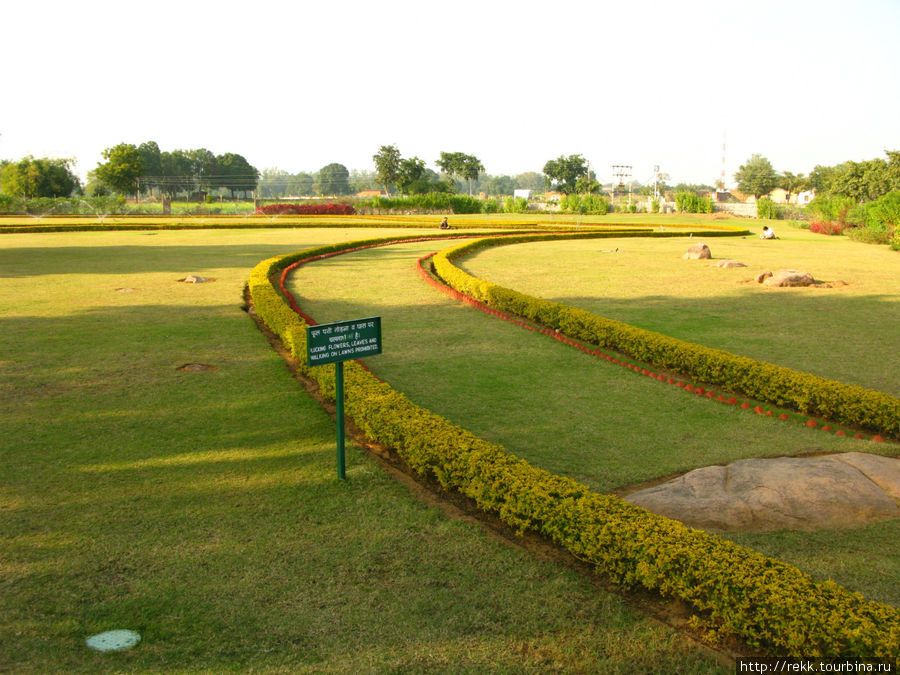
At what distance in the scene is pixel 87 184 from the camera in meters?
93.5

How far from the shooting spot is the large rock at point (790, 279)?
13750 mm

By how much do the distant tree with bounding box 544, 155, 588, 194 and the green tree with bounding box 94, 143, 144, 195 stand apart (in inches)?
2074

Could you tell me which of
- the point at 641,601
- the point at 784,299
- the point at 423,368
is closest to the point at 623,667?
the point at 641,601

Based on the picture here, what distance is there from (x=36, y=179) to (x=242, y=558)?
7396 centimetres

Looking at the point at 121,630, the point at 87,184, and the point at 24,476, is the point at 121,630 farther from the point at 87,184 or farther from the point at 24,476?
the point at 87,184

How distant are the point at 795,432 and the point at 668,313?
210 inches

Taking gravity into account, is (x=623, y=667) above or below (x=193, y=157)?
below

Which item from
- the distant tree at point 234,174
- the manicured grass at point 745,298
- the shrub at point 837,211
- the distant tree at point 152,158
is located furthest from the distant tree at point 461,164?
the manicured grass at point 745,298

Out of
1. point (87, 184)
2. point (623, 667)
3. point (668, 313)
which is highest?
point (87, 184)

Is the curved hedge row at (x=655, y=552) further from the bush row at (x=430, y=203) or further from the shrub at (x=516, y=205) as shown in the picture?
the shrub at (x=516, y=205)

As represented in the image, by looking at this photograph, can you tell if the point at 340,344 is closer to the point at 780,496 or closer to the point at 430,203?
the point at 780,496

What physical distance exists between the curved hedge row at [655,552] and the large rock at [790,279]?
11252 mm

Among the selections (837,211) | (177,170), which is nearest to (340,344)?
(837,211)

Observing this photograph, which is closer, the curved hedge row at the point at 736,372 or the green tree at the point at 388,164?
the curved hedge row at the point at 736,372
